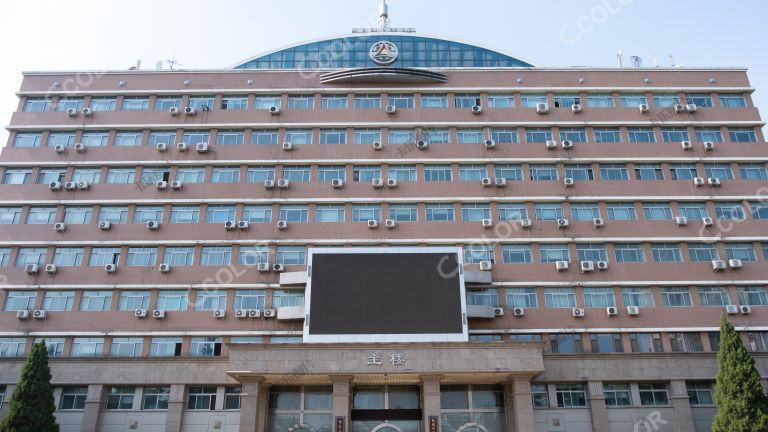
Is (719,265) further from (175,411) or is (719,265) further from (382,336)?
(175,411)

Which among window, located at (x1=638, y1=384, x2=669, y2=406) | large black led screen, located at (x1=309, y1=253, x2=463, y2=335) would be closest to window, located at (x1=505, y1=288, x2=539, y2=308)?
large black led screen, located at (x1=309, y1=253, x2=463, y2=335)

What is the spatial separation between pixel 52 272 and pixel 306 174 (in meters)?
11.5

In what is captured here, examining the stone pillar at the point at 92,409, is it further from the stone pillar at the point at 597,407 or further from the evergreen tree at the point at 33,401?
the stone pillar at the point at 597,407

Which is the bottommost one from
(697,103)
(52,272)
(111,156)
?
(52,272)

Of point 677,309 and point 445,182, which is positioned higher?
point 445,182

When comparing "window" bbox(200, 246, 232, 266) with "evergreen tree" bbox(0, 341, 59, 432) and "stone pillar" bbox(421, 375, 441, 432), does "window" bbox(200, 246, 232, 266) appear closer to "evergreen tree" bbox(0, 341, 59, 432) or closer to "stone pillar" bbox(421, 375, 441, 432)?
"evergreen tree" bbox(0, 341, 59, 432)

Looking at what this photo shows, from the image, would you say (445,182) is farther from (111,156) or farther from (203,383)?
(111,156)

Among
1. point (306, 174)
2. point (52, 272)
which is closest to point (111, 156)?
point (52, 272)

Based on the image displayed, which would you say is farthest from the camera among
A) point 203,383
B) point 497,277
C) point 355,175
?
point 355,175

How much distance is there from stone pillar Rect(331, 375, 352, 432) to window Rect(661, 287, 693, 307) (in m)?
13.6

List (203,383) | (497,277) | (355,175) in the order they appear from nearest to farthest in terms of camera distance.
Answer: (203,383) < (497,277) < (355,175)

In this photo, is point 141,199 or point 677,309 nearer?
point 677,309

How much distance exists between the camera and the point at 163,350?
25.3 m

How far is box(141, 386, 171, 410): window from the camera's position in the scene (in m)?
24.6
